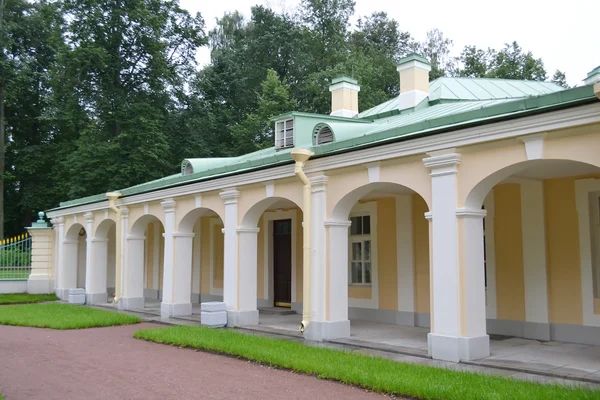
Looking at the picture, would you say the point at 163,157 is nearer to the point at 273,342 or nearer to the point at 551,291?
the point at 273,342

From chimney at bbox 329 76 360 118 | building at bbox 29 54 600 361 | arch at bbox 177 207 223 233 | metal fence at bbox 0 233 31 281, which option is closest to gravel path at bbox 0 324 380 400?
building at bbox 29 54 600 361

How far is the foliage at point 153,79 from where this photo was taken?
25469 millimetres

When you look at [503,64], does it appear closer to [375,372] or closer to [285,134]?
[285,134]

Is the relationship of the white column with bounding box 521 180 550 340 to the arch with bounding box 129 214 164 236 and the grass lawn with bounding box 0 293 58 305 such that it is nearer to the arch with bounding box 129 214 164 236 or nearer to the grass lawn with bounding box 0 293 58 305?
the arch with bounding box 129 214 164 236

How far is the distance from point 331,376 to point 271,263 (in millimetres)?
8325

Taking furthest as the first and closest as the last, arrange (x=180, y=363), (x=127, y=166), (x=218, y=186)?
(x=127, y=166) < (x=218, y=186) < (x=180, y=363)

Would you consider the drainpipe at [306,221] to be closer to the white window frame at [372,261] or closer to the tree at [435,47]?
the white window frame at [372,261]

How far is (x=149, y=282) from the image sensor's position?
19.2 metres

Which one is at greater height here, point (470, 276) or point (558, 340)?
point (470, 276)

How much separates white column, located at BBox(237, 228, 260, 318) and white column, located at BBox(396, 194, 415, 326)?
9.21ft

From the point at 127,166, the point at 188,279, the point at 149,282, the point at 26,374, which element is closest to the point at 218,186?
the point at 188,279

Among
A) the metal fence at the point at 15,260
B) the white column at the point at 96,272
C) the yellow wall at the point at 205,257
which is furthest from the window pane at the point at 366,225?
the metal fence at the point at 15,260

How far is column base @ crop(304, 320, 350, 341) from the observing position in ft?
31.4

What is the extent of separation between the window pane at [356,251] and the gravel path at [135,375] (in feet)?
15.0
